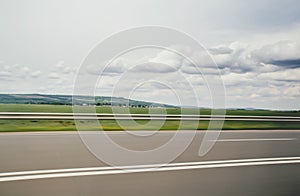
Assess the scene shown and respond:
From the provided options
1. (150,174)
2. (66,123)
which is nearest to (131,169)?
(150,174)

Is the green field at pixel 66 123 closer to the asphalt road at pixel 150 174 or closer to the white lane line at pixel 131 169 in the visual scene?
the asphalt road at pixel 150 174

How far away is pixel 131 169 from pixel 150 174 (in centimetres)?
38

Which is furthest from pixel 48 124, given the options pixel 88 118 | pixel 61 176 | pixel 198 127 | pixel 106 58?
pixel 61 176

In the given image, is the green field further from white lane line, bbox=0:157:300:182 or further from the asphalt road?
white lane line, bbox=0:157:300:182

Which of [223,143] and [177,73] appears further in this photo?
[223,143]

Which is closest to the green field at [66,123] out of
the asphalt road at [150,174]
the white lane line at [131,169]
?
the asphalt road at [150,174]

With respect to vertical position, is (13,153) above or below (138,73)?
below

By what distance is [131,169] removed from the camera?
18.0ft

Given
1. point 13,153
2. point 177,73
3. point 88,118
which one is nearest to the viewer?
point 13,153

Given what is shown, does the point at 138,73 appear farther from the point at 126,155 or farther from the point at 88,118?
the point at 88,118

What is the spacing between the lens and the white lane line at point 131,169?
4949mm

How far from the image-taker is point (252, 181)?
16.6 feet

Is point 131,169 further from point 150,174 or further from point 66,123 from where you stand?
point 66,123

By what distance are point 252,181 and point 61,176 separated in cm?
265
